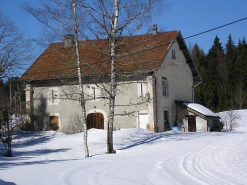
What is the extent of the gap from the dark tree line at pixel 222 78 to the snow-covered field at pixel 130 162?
2697 cm

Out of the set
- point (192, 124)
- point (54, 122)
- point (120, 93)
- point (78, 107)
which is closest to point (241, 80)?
point (192, 124)

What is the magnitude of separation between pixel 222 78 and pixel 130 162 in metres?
51.9

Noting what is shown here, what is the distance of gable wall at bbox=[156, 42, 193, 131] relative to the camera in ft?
87.9

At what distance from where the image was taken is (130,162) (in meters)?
12.8

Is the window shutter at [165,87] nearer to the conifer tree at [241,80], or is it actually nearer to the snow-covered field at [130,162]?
the snow-covered field at [130,162]

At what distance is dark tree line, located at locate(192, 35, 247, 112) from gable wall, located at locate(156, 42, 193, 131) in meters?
16.4

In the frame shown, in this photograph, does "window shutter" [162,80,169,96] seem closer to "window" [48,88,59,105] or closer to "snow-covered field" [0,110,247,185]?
"snow-covered field" [0,110,247,185]

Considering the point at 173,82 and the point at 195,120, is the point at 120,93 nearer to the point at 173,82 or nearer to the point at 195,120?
the point at 173,82

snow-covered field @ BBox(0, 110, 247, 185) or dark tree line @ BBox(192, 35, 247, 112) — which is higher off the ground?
dark tree line @ BBox(192, 35, 247, 112)

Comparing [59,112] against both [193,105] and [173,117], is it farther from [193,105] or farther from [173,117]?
[193,105]

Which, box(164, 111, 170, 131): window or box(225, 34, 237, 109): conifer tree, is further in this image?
box(225, 34, 237, 109): conifer tree

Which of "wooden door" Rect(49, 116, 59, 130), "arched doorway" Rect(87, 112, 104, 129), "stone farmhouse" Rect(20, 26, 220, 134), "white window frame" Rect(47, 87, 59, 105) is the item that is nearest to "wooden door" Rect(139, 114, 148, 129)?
"stone farmhouse" Rect(20, 26, 220, 134)

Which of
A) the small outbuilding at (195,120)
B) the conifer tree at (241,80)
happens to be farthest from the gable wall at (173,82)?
the conifer tree at (241,80)

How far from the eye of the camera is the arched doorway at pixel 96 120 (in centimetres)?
2742
